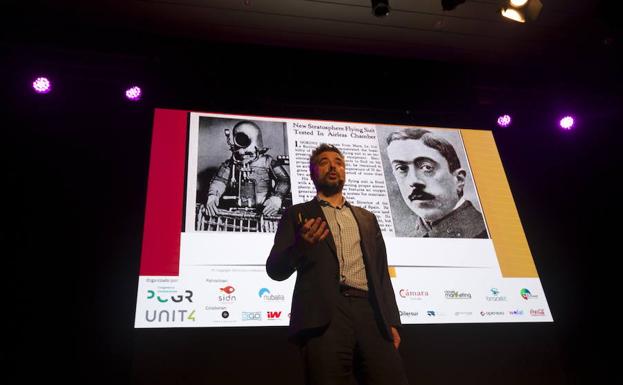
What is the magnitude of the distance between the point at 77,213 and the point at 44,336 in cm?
77

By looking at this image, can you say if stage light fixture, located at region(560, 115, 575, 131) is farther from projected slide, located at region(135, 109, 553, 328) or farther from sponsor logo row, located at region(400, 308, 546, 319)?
sponsor logo row, located at region(400, 308, 546, 319)

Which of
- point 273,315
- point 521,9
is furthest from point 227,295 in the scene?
point 521,9

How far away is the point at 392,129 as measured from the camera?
3.46 metres

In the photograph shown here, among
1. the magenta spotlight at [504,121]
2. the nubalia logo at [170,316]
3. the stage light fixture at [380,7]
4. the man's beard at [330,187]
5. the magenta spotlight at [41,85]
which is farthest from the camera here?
the magenta spotlight at [504,121]

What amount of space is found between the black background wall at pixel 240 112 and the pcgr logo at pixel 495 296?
0.21 metres

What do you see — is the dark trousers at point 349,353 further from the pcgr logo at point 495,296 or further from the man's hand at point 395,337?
the pcgr logo at point 495,296

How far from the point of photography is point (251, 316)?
2.52m

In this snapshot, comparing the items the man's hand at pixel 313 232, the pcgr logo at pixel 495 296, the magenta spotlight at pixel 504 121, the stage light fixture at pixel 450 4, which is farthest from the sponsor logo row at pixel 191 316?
the magenta spotlight at pixel 504 121

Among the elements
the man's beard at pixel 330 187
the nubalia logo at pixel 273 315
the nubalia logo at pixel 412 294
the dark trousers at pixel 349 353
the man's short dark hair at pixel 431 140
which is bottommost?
the dark trousers at pixel 349 353

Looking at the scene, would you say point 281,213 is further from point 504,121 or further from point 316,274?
point 504,121

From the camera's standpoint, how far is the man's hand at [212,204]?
2803mm

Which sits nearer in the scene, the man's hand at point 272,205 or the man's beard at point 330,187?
the man's beard at point 330,187

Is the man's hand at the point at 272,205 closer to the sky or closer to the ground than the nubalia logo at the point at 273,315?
closer to the sky

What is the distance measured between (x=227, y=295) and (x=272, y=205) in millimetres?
649
